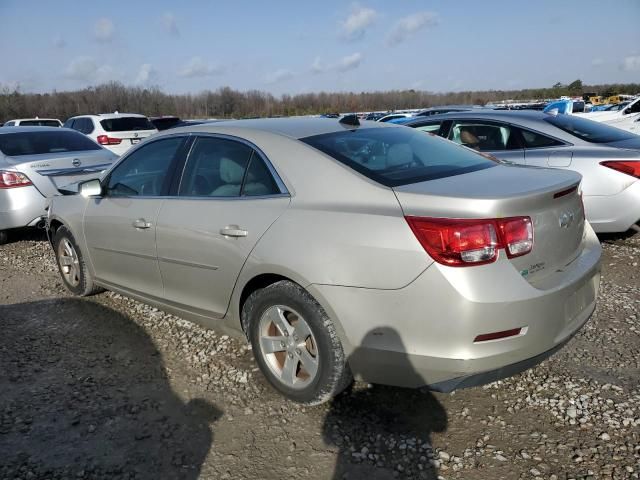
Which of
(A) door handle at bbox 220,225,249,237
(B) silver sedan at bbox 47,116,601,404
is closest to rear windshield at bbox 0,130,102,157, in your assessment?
(B) silver sedan at bbox 47,116,601,404

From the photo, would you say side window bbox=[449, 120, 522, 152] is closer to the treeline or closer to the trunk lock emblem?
the trunk lock emblem

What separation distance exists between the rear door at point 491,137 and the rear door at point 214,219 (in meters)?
3.32

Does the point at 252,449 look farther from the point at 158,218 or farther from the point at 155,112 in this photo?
the point at 155,112

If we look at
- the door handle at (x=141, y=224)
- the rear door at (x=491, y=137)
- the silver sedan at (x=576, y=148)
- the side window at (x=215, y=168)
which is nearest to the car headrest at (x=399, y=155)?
the side window at (x=215, y=168)

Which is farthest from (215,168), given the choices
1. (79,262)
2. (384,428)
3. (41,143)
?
(41,143)

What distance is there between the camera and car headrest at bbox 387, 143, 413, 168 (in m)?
3.03

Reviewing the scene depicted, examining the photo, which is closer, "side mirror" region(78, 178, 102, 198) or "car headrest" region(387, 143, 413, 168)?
"car headrest" region(387, 143, 413, 168)

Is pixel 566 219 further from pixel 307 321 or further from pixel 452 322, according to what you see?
pixel 307 321

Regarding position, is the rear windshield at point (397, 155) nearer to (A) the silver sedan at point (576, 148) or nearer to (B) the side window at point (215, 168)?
(B) the side window at point (215, 168)

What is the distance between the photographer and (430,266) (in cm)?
231

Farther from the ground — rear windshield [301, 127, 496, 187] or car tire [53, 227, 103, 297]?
rear windshield [301, 127, 496, 187]

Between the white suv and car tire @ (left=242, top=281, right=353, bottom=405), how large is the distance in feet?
36.9

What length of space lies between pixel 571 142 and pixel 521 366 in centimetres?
374

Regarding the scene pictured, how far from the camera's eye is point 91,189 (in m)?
4.06
